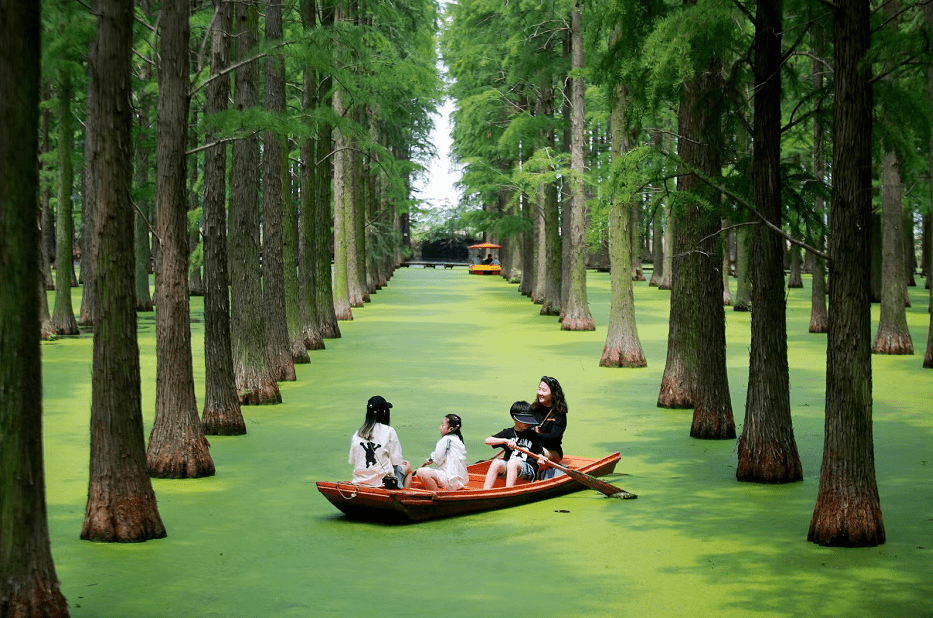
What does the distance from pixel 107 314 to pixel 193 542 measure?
1957 mm

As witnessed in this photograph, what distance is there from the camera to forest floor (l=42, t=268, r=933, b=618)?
783 centimetres

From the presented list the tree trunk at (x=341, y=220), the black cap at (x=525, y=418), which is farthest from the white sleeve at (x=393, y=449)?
the tree trunk at (x=341, y=220)

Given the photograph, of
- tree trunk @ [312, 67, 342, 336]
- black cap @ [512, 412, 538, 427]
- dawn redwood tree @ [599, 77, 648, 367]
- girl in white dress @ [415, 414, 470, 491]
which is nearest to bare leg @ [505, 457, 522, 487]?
black cap @ [512, 412, 538, 427]

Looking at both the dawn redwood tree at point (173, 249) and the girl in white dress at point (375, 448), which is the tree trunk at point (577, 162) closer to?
the dawn redwood tree at point (173, 249)

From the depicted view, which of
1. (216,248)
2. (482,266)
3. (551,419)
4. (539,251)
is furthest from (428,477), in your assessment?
(482,266)

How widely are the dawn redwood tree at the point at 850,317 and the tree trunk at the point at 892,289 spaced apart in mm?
16459

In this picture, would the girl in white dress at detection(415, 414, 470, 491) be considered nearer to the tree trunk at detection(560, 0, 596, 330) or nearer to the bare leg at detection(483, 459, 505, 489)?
the bare leg at detection(483, 459, 505, 489)

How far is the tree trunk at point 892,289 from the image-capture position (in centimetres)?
2489

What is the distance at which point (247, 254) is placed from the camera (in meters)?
16.9

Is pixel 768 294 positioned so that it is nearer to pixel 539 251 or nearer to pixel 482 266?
pixel 539 251

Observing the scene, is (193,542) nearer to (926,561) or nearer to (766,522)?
(766,522)

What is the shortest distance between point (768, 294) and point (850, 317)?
105 inches

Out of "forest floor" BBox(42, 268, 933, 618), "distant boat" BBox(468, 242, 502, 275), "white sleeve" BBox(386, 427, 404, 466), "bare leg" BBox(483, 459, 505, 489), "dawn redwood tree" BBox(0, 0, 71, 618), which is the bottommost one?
"forest floor" BBox(42, 268, 933, 618)

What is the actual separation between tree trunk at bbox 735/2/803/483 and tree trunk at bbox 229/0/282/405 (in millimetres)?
7455
